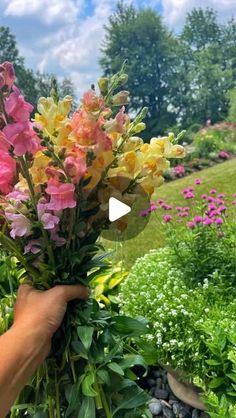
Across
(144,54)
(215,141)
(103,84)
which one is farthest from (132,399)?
(144,54)

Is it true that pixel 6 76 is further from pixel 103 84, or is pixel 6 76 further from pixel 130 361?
pixel 130 361

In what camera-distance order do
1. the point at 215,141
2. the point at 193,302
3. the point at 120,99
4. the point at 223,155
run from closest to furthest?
1. the point at 120,99
2. the point at 193,302
3. the point at 223,155
4. the point at 215,141

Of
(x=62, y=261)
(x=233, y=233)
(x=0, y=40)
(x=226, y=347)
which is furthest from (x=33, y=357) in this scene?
(x=0, y=40)

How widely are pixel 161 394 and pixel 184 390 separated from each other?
0.60 feet

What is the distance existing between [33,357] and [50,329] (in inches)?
2.4

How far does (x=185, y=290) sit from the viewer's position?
2.45 metres

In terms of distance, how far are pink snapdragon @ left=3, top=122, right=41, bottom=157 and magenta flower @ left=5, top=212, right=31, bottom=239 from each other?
11 centimetres

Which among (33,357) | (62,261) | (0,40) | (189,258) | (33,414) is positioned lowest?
(189,258)

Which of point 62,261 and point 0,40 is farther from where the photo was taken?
point 0,40

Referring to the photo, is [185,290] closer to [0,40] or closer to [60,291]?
[60,291]

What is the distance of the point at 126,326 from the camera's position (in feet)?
4.04

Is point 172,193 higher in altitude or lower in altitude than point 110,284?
lower

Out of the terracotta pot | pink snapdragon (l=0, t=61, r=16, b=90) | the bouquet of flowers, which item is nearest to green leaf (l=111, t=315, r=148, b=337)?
the bouquet of flowers

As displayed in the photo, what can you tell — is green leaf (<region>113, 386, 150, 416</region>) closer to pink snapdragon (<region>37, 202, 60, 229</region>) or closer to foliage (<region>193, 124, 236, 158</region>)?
pink snapdragon (<region>37, 202, 60, 229</region>)
